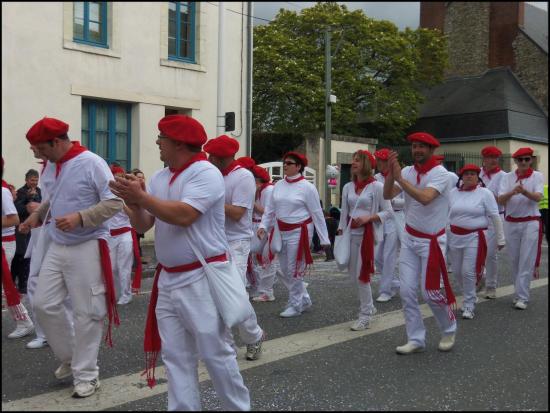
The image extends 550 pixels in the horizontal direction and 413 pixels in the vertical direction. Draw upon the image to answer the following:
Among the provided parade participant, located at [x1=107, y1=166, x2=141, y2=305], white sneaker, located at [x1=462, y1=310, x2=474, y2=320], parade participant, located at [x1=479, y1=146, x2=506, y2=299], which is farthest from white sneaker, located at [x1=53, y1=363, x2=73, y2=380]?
parade participant, located at [x1=479, y1=146, x2=506, y2=299]

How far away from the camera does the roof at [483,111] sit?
29.4m

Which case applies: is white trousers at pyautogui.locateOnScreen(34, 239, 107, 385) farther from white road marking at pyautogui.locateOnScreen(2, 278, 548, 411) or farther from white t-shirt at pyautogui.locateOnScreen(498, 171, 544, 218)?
white t-shirt at pyautogui.locateOnScreen(498, 171, 544, 218)

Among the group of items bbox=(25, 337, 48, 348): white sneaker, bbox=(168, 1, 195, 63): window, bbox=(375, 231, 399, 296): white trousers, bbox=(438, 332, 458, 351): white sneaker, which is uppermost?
bbox=(168, 1, 195, 63): window

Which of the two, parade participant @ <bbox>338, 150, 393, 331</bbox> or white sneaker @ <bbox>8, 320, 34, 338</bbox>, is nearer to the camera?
white sneaker @ <bbox>8, 320, 34, 338</bbox>

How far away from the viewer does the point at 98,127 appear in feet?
31.4

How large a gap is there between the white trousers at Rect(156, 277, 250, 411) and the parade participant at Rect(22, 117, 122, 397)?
1088 millimetres

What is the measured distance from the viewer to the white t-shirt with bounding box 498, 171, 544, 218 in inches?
301

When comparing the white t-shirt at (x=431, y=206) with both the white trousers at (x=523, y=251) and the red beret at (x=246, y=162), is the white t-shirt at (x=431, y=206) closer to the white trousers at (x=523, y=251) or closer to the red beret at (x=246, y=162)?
the red beret at (x=246, y=162)

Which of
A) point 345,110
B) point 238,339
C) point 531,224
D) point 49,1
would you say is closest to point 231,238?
point 238,339

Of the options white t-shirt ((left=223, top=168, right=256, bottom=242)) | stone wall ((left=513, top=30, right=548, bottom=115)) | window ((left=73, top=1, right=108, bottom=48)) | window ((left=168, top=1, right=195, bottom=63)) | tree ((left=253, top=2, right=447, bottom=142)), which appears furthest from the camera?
stone wall ((left=513, top=30, right=548, bottom=115))

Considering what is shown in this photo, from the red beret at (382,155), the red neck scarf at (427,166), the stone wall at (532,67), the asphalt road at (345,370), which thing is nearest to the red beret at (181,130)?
the asphalt road at (345,370)

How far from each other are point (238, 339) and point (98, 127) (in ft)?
16.7

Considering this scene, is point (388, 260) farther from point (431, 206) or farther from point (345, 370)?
point (345, 370)

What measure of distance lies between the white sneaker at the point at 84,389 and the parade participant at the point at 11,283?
695 mm
